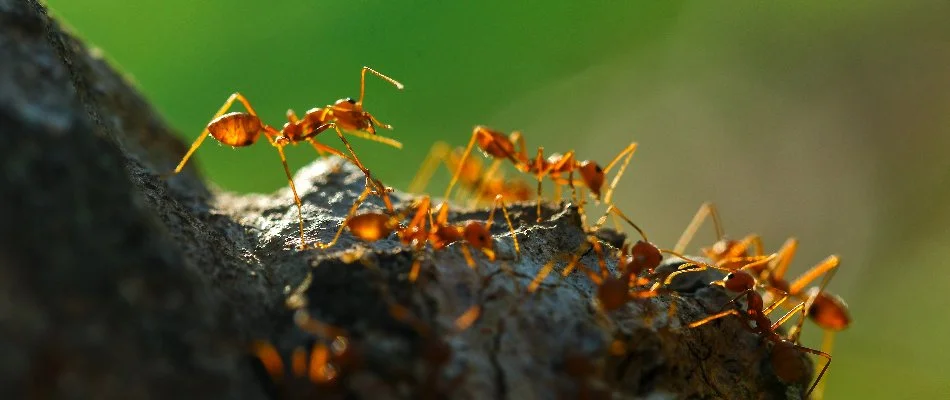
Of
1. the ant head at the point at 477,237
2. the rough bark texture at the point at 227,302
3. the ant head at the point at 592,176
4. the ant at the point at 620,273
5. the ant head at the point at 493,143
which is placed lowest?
the rough bark texture at the point at 227,302

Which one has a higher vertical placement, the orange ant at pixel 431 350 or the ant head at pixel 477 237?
the ant head at pixel 477 237

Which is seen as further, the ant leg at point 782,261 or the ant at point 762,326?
the ant leg at point 782,261

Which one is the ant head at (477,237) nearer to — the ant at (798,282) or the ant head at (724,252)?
the ant at (798,282)

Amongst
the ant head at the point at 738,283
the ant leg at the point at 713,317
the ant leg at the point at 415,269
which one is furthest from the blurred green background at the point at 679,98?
the ant leg at the point at 415,269

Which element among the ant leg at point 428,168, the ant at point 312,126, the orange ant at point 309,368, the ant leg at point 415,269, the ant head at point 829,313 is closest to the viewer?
the orange ant at point 309,368

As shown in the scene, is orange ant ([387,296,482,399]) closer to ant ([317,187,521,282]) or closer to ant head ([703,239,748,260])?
ant ([317,187,521,282])

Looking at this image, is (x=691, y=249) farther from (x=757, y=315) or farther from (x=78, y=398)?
(x=78, y=398)

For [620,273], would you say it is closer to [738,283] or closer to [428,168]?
[738,283]

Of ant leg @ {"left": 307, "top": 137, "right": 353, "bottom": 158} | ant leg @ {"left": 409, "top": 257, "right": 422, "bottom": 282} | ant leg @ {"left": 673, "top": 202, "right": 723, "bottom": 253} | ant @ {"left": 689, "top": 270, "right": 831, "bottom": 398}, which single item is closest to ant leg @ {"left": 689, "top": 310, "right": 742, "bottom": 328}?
ant @ {"left": 689, "top": 270, "right": 831, "bottom": 398}
